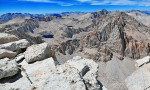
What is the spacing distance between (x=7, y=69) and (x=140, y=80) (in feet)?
41.9

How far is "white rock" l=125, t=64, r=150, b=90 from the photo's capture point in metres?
13.8

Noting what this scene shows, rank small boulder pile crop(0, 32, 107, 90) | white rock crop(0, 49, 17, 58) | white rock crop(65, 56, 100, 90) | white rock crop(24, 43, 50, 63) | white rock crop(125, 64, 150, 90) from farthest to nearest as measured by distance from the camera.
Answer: white rock crop(125, 64, 150, 90)
white rock crop(24, 43, 50, 63)
white rock crop(0, 49, 17, 58)
white rock crop(65, 56, 100, 90)
small boulder pile crop(0, 32, 107, 90)

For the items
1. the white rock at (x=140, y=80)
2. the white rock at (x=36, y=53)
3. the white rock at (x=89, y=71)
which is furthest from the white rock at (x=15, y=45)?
the white rock at (x=140, y=80)

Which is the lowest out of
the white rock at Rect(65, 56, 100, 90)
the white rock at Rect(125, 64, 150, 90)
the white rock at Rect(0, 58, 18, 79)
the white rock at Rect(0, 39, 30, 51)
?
the white rock at Rect(125, 64, 150, 90)

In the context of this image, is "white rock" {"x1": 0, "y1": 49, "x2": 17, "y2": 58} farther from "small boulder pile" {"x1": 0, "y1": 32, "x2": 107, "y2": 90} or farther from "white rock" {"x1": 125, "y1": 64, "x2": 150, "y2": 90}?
"white rock" {"x1": 125, "y1": 64, "x2": 150, "y2": 90}

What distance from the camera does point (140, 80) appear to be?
14.5 meters

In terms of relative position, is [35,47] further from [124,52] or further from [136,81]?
[124,52]

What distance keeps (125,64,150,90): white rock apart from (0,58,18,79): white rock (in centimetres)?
1167

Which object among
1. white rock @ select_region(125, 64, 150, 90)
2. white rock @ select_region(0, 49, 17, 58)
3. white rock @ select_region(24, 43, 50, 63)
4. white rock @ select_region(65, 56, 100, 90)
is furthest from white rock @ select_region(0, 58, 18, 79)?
white rock @ select_region(125, 64, 150, 90)

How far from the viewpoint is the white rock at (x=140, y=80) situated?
1385 cm

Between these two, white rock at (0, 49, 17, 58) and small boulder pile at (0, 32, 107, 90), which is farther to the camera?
white rock at (0, 49, 17, 58)

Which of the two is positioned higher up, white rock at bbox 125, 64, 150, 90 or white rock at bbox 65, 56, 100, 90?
white rock at bbox 65, 56, 100, 90

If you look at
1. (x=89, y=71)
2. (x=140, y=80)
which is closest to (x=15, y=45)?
(x=89, y=71)

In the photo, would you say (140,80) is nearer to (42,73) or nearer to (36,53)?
(42,73)
